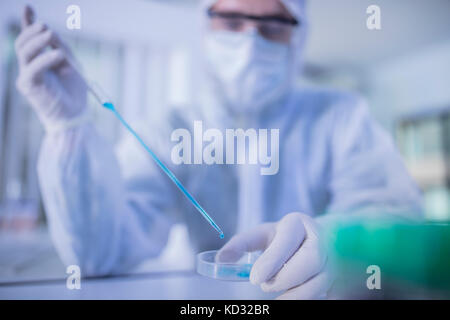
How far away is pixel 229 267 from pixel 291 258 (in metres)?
0.11

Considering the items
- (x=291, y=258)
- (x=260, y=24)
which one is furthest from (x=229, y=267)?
(x=260, y=24)

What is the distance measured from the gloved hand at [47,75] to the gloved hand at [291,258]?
447mm

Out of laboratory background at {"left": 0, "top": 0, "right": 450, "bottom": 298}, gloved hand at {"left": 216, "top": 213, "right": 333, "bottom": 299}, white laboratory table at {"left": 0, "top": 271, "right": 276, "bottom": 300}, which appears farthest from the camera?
laboratory background at {"left": 0, "top": 0, "right": 450, "bottom": 298}

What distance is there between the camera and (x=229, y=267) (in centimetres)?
52

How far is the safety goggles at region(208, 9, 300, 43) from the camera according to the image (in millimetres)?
791

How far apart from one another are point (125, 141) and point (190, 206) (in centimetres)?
25

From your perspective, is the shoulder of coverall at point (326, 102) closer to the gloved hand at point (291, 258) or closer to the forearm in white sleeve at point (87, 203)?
the gloved hand at point (291, 258)

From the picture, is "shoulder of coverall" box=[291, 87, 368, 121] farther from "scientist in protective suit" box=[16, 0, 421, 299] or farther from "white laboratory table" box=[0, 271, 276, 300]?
"white laboratory table" box=[0, 271, 276, 300]

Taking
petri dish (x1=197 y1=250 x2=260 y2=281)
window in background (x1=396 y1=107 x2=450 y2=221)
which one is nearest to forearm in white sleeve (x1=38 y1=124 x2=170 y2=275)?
petri dish (x1=197 y1=250 x2=260 y2=281)

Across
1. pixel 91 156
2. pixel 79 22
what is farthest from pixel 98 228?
pixel 79 22

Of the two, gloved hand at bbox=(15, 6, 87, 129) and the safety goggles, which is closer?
gloved hand at bbox=(15, 6, 87, 129)

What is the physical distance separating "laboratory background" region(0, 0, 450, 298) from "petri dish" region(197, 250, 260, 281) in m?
0.25

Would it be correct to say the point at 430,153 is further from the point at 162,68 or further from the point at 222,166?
the point at 162,68

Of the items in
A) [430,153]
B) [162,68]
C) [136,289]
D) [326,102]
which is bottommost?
[136,289]
